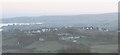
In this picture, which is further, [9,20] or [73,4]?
[73,4]

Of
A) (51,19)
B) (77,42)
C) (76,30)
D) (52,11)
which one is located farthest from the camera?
(52,11)

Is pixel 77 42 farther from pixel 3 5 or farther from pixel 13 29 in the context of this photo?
pixel 3 5

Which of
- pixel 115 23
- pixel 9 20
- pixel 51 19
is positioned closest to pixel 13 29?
pixel 9 20

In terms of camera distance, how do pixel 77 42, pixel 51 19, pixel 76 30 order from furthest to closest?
pixel 51 19 → pixel 76 30 → pixel 77 42

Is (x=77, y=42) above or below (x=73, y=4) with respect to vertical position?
below

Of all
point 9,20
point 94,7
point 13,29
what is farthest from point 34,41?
point 94,7

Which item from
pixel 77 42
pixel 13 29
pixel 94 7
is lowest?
pixel 77 42

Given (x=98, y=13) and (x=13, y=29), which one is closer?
(x=13, y=29)

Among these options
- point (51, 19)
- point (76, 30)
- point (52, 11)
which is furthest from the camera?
point (52, 11)

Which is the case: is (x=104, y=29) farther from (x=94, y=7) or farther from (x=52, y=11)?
(x=52, y=11)
